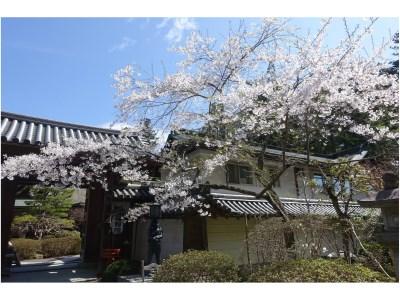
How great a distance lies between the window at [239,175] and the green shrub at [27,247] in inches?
354

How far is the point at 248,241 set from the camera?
5.99 m

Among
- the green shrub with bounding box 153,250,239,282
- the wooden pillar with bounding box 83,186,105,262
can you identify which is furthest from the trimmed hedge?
the green shrub with bounding box 153,250,239,282

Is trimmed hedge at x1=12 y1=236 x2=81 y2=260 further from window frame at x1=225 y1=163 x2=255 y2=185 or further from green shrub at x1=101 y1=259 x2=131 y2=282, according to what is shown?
window frame at x1=225 y1=163 x2=255 y2=185

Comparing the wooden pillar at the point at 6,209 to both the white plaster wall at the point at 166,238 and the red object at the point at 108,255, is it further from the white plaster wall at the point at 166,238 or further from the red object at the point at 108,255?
the white plaster wall at the point at 166,238

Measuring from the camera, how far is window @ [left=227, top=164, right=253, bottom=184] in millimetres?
12273

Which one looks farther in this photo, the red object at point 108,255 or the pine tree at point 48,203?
the pine tree at point 48,203

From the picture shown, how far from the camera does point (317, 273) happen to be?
432 centimetres

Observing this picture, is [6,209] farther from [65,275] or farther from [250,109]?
[250,109]

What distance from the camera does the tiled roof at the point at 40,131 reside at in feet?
22.4

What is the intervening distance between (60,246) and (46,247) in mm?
592

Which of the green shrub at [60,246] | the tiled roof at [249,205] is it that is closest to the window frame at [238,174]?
the tiled roof at [249,205]

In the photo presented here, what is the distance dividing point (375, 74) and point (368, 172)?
12.1ft

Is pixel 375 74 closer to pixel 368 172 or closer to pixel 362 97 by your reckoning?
pixel 362 97

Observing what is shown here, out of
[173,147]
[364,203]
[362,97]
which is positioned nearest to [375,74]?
[362,97]
